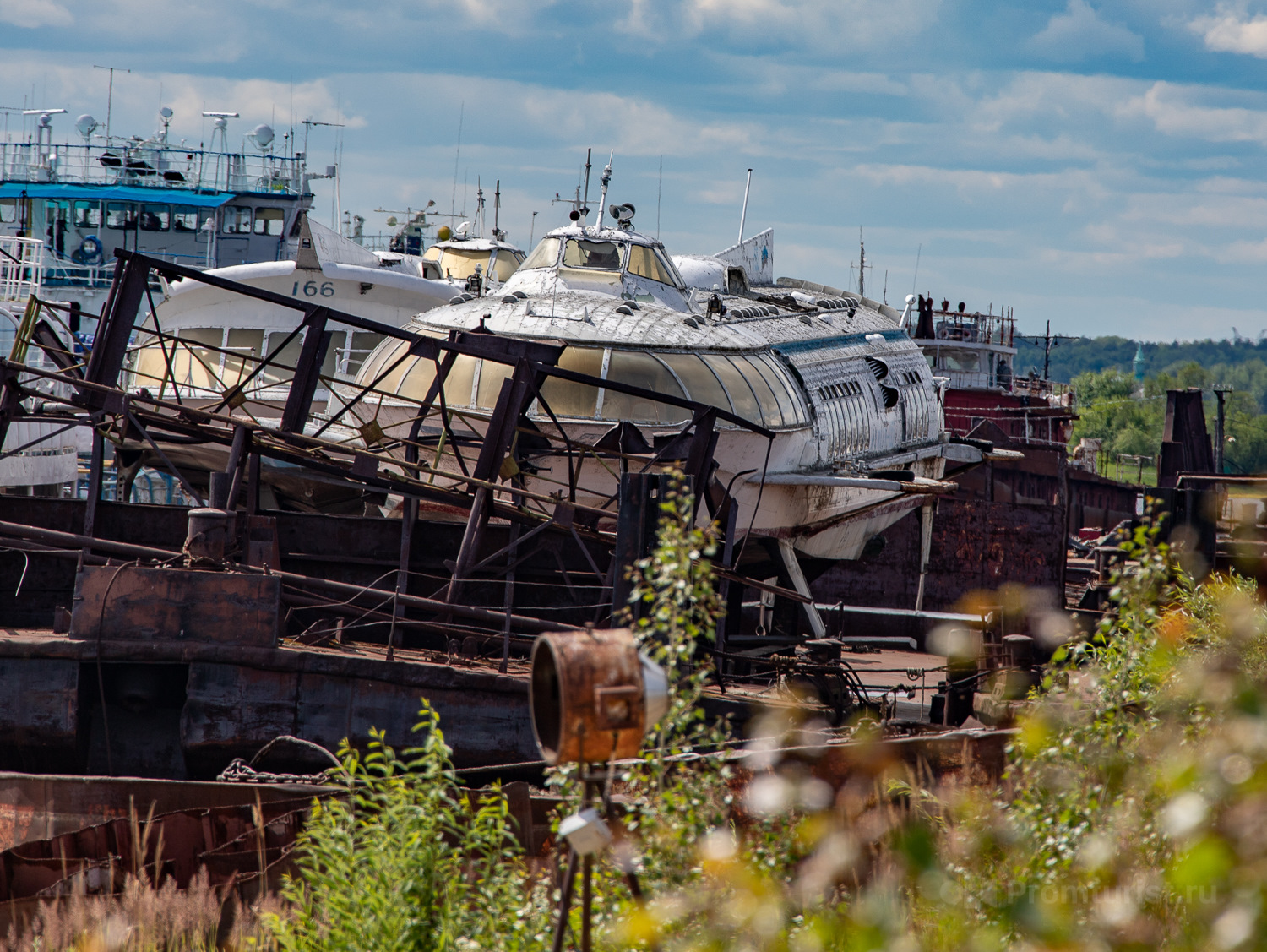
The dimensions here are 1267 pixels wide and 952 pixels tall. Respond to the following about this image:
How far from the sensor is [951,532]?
951 inches

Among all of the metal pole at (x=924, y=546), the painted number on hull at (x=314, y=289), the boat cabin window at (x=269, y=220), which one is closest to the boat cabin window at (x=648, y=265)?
the metal pole at (x=924, y=546)

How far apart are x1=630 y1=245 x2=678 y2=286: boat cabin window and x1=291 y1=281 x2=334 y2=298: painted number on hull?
8.92 metres

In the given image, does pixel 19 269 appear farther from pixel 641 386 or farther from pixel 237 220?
pixel 237 220

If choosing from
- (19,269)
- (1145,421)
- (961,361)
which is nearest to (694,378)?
(19,269)

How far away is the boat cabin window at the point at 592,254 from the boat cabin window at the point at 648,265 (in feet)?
0.85

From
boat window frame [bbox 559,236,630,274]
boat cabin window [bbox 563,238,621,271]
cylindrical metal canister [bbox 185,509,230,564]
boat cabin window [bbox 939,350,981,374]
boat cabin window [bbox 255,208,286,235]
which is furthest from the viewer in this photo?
boat cabin window [bbox 939,350,981,374]

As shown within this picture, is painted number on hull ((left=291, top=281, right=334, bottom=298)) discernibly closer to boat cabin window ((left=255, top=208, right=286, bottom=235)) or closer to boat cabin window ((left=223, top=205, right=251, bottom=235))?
boat cabin window ((left=223, top=205, right=251, bottom=235))

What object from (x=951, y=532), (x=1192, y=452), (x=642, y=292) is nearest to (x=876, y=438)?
(x=951, y=532)

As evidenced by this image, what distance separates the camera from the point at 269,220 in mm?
40750

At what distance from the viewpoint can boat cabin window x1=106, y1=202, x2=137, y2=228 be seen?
3944cm

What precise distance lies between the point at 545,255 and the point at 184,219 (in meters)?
22.7

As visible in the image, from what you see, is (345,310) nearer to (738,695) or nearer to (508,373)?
(508,373)

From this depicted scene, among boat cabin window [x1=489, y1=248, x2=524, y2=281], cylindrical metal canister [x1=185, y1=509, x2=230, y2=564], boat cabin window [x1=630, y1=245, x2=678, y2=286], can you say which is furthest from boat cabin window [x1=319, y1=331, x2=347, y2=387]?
cylindrical metal canister [x1=185, y1=509, x2=230, y2=564]

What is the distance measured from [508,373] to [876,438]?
8147 mm
